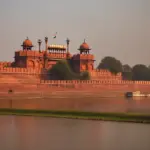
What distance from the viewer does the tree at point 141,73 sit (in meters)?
52.4

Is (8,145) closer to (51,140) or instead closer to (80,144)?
(51,140)

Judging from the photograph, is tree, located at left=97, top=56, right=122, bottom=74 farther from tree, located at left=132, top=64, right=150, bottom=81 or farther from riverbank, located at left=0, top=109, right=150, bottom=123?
riverbank, located at left=0, top=109, right=150, bottom=123

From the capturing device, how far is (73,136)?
846 cm

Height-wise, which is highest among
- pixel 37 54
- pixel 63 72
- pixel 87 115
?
pixel 37 54

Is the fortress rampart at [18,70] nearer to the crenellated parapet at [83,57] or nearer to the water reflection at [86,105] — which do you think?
the crenellated parapet at [83,57]

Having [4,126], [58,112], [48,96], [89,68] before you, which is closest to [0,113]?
[58,112]

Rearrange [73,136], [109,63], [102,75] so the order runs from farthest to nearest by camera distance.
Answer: [109,63] → [102,75] → [73,136]

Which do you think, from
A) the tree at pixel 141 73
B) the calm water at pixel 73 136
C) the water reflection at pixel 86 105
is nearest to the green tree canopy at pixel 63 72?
the water reflection at pixel 86 105

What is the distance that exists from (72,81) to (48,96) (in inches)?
183

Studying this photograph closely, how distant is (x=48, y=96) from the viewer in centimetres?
3008

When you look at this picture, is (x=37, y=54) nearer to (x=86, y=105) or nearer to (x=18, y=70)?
(x=18, y=70)

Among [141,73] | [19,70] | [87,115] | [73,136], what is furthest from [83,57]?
[73,136]

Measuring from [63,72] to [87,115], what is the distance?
74.7 feet

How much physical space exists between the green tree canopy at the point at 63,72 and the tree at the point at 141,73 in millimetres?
17899
